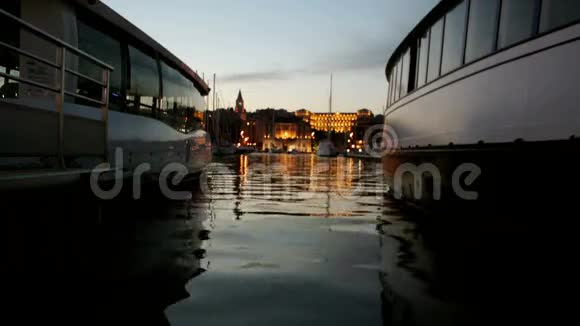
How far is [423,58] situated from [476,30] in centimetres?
331

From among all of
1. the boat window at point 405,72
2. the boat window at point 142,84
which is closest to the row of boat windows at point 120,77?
the boat window at point 142,84

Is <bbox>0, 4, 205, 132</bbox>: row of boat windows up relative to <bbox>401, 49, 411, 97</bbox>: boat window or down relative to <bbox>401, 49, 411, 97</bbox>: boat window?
down

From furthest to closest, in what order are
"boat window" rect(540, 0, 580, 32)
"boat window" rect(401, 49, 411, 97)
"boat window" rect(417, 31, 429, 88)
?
"boat window" rect(401, 49, 411, 97), "boat window" rect(417, 31, 429, 88), "boat window" rect(540, 0, 580, 32)

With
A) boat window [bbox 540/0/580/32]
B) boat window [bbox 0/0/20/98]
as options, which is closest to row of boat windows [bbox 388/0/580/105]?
boat window [bbox 540/0/580/32]

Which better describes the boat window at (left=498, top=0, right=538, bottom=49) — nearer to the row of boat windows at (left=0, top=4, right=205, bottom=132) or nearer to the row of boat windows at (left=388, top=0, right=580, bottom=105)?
the row of boat windows at (left=388, top=0, right=580, bottom=105)

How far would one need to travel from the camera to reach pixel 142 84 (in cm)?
943

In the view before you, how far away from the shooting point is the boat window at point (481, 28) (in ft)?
20.5

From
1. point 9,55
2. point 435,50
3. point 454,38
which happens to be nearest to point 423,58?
point 435,50

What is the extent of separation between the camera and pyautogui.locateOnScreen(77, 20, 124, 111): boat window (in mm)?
7164

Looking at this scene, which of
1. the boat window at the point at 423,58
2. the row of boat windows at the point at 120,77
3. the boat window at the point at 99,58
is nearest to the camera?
the row of boat windows at the point at 120,77

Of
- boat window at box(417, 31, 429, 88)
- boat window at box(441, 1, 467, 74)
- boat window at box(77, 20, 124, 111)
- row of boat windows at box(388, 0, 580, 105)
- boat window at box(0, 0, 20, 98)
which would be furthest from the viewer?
boat window at box(417, 31, 429, 88)

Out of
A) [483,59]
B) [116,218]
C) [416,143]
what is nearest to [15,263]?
[116,218]

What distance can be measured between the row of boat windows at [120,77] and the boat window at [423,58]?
5557 millimetres

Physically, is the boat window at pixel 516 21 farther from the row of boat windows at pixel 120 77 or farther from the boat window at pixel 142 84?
the boat window at pixel 142 84
